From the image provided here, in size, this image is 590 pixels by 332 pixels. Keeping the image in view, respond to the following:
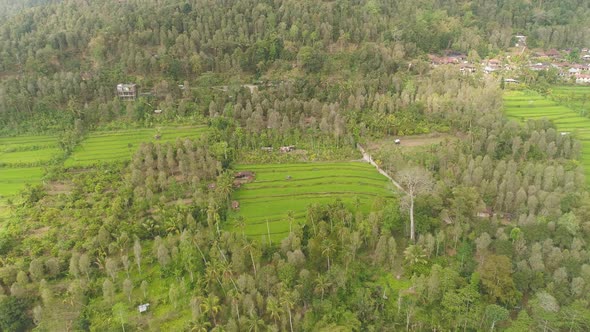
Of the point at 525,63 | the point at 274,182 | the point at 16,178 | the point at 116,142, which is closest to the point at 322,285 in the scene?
the point at 274,182

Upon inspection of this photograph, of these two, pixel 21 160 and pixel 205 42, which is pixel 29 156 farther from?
pixel 205 42

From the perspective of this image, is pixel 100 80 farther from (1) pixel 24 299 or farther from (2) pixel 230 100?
(1) pixel 24 299

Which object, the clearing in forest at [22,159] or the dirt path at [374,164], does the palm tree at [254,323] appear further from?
the clearing in forest at [22,159]

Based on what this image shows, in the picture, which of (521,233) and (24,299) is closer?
(24,299)

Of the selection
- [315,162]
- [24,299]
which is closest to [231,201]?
[315,162]

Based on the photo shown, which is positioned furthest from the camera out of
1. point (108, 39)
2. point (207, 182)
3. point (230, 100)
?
point (108, 39)

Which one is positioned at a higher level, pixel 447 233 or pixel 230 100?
pixel 230 100

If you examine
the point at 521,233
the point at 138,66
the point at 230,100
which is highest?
the point at 138,66
